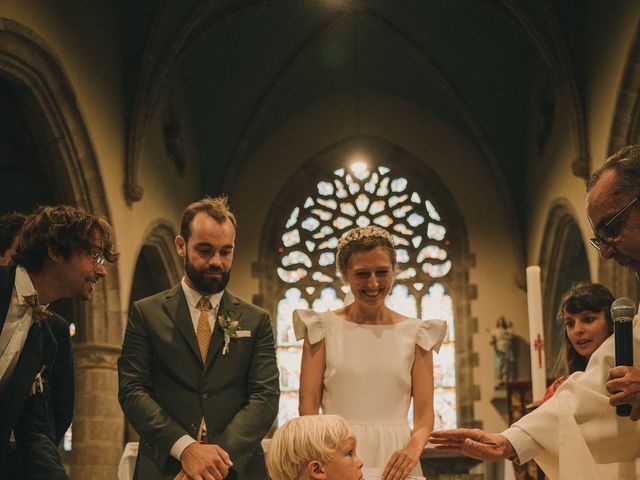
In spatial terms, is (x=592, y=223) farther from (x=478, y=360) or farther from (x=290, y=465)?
(x=478, y=360)

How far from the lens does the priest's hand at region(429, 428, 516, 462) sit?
3115 mm

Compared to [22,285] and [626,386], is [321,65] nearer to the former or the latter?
[22,285]

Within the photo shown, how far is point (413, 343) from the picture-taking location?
4.15 m

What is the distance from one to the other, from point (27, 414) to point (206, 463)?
62 centimetres

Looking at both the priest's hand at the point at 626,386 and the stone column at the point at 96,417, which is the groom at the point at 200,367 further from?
the stone column at the point at 96,417

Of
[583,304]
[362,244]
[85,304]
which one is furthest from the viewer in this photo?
[85,304]

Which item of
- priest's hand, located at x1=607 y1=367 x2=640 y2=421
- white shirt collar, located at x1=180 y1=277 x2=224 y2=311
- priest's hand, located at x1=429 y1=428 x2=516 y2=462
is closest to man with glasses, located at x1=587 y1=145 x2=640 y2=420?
priest's hand, located at x1=607 y1=367 x2=640 y2=421

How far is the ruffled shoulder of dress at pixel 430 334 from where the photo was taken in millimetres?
4113

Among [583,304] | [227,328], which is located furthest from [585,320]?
[227,328]

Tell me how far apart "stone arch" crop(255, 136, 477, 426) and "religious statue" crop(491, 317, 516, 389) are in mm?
624

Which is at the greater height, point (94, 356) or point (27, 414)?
point (94, 356)

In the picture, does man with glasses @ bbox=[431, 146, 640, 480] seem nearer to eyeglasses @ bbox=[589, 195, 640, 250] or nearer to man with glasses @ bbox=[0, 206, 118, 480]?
eyeglasses @ bbox=[589, 195, 640, 250]

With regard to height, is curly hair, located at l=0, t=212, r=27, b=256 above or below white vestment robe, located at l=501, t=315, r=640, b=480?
above

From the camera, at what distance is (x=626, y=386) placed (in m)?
2.69
